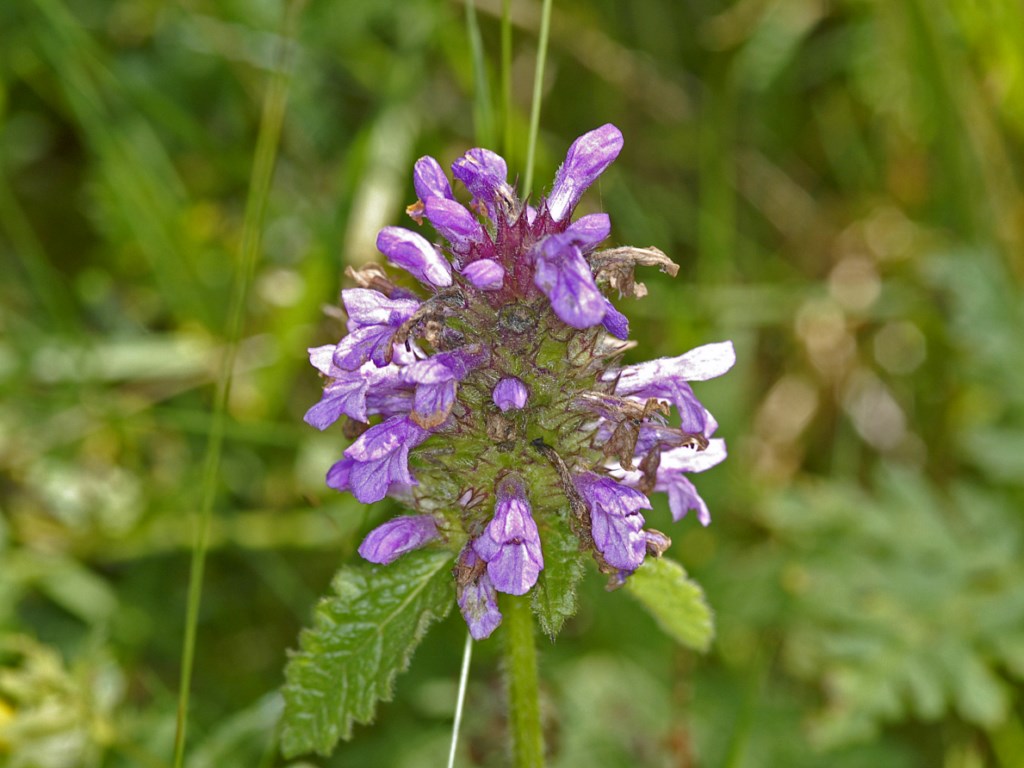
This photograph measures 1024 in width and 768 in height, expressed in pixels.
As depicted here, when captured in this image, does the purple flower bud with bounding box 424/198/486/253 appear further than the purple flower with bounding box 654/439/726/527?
No

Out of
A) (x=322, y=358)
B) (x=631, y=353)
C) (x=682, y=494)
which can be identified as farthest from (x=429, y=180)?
(x=631, y=353)

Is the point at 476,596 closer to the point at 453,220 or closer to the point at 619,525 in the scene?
the point at 619,525

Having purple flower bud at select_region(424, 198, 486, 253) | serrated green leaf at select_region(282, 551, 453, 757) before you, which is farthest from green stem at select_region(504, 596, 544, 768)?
purple flower bud at select_region(424, 198, 486, 253)

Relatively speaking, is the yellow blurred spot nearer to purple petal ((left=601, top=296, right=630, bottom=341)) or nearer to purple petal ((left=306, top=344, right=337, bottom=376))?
purple petal ((left=306, top=344, right=337, bottom=376))

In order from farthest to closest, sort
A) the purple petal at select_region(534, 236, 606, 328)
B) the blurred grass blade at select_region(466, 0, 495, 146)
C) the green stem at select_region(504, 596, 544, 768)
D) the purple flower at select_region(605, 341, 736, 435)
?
1. the blurred grass blade at select_region(466, 0, 495, 146)
2. the green stem at select_region(504, 596, 544, 768)
3. the purple flower at select_region(605, 341, 736, 435)
4. the purple petal at select_region(534, 236, 606, 328)

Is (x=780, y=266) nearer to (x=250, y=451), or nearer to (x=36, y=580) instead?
(x=250, y=451)

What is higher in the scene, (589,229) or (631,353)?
(631,353)

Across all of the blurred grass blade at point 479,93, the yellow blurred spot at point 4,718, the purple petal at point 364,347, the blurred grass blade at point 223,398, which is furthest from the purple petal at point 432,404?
the yellow blurred spot at point 4,718

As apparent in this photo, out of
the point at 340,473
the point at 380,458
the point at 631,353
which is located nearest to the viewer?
the point at 380,458
